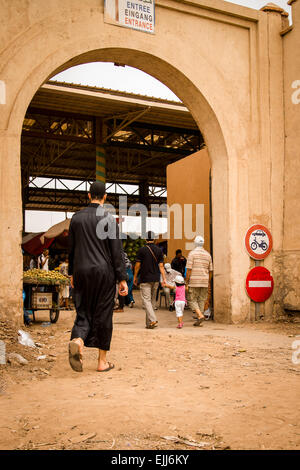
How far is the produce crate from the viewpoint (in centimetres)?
870

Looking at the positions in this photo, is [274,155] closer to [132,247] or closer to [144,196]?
[132,247]

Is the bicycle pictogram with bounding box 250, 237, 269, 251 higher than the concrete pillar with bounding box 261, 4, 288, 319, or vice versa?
the concrete pillar with bounding box 261, 4, 288, 319

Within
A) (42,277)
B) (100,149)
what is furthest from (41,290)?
(100,149)

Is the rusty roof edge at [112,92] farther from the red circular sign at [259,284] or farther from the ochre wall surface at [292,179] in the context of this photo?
the red circular sign at [259,284]

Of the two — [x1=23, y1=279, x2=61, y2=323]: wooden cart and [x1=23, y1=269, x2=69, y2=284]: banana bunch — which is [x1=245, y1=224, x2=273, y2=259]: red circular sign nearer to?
[x1=23, y1=269, x2=69, y2=284]: banana bunch

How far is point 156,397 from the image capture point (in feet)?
12.8

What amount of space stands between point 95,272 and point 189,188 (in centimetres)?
1008

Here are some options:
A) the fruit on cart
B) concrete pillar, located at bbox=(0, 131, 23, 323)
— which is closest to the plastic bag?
concrete pillar, located at bbox=(0, 131, 23, 323)

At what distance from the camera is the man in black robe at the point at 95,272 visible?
484 cm

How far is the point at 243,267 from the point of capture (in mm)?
9109

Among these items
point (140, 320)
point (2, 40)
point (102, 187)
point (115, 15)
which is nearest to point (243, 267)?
point (140, 320)

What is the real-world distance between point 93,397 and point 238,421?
1305mm

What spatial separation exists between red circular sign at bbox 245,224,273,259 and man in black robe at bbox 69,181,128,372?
4.72m
